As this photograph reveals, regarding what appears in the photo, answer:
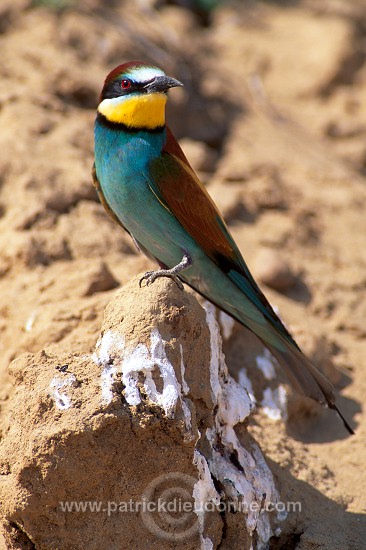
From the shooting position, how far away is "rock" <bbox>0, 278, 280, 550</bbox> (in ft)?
5.99

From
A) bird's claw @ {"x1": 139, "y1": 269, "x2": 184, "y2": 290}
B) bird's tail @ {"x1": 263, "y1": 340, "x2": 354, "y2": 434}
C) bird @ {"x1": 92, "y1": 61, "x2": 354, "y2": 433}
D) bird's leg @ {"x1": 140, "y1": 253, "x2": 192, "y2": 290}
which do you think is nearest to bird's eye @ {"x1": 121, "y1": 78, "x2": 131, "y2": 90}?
bird @ {"x1": 92, "y1": 61, "x2": 354, "y2": 433}

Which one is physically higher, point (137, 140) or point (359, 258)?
point (137, 140)

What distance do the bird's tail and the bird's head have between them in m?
0.95

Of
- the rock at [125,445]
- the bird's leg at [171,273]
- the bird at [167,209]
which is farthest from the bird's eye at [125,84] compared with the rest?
the rock at [125,445]

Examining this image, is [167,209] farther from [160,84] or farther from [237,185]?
[237,185]

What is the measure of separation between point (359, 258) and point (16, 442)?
2671 millimetres

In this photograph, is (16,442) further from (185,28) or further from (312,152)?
(185,28)

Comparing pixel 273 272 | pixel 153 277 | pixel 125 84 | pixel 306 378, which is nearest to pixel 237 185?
pixel 273 272

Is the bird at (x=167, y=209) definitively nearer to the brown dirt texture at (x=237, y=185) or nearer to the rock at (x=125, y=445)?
the brown dirt texture at (x=237, y=185)

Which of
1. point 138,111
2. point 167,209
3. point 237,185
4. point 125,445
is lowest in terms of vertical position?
point 237,185

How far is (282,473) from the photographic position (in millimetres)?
2420

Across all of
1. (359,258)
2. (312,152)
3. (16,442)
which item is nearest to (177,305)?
(16,442)

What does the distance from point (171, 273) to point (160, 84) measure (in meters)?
0.73

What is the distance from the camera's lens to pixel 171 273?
7.87ft
